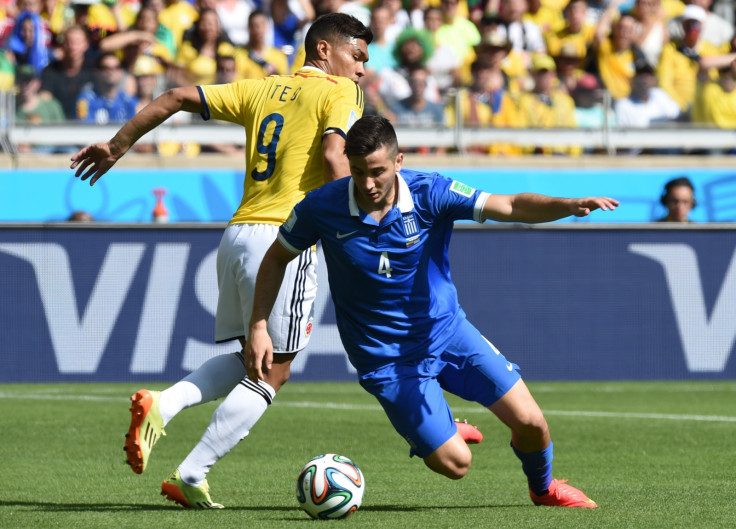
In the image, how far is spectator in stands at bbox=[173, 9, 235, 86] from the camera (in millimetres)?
15086

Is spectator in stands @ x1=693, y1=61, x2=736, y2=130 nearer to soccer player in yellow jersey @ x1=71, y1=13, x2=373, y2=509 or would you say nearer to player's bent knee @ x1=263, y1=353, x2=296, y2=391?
soccer player in yellow jersey @ x1=71, y1=13, x2=373, y2=509

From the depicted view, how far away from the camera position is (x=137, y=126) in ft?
19.5

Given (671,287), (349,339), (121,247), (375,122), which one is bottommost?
(671,287)

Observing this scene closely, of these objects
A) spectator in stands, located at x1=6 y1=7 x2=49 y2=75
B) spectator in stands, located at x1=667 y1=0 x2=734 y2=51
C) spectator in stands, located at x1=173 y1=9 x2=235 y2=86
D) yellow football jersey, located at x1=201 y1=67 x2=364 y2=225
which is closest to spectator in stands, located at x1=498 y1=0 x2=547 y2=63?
spectator in stands, located at x1=667 y1=0 x2=734 y2=51

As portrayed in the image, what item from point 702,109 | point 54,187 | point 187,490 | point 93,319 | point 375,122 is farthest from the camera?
point 702,109

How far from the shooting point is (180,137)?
1423 centimetres

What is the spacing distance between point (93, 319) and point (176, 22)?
16.3 feet

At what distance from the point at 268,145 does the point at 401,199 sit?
34.5 inches

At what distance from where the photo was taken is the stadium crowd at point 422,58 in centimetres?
1392

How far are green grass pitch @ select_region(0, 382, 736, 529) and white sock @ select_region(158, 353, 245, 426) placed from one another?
46 cm

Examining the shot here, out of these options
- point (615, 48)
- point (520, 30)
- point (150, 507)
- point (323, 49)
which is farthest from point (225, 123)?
point (150, 507)

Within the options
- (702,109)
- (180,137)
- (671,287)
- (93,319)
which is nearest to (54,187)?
(180,137)

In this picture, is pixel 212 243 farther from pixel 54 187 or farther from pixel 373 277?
pixel 373 277

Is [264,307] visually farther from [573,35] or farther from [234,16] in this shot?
[573,35]
